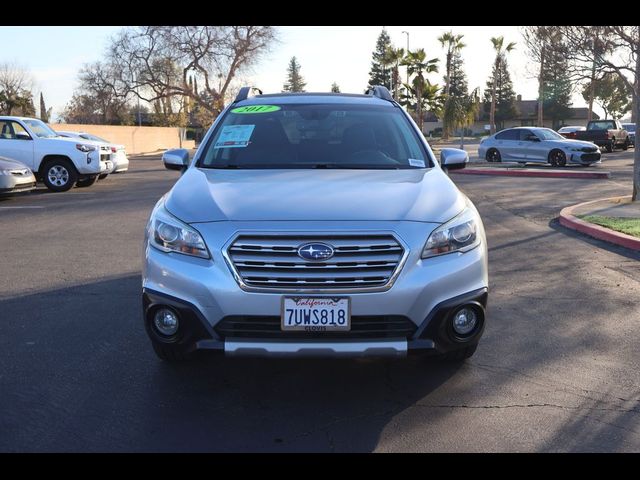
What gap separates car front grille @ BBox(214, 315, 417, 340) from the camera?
352cm

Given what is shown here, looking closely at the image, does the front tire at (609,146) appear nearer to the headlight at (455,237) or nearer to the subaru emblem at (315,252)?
the headlight at (455,237)

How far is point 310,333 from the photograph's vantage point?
3518 millimetres

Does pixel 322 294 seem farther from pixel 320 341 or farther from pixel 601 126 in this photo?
pixel 601 126

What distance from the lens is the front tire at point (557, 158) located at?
23.9m

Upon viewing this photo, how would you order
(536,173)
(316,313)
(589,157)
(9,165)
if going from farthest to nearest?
(589,157)
(536,173)
(9,165)
(316,313)

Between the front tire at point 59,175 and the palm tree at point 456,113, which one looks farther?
the palm tree at point 456,113

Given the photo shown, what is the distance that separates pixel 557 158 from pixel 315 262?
22.6m

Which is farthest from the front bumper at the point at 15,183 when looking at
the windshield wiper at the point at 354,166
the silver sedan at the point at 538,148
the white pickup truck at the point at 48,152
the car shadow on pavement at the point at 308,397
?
the silver sedan at the point at 538,148

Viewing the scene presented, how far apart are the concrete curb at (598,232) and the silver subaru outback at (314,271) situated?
5.45 metres

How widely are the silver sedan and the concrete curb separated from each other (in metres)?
13.4

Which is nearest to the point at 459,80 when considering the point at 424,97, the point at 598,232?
the point at 424,97

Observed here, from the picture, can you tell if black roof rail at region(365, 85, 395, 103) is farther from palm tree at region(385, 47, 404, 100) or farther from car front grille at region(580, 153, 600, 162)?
palm tree at region(385, 47, 404, 100)

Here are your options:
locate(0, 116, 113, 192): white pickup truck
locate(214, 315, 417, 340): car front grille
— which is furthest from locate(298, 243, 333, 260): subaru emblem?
locate(0, 116, 113, 192): white pickup truck
